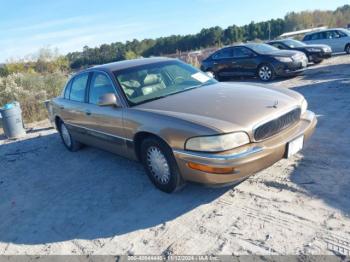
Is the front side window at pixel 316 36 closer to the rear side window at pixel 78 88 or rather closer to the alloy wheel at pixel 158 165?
the rear side window at pixel 78 88

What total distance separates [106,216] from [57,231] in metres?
0.56

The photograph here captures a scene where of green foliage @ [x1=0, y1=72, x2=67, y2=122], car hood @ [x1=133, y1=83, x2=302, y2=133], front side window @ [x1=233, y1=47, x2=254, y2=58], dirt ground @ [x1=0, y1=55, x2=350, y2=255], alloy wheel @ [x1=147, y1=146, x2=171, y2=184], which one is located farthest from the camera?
front side window @ [x1=233, y1=47, x2=254, y2=58]

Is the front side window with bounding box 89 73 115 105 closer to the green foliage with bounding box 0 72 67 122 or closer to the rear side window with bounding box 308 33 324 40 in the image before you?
the green foliage with bounding box 0 72 67 122

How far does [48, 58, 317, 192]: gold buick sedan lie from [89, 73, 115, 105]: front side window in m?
0.02

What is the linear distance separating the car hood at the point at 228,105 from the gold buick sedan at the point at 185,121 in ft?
0.03

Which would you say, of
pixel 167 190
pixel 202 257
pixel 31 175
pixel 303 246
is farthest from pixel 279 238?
pixel 31 175

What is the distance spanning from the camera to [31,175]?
5.95 meters

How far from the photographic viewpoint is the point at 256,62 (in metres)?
12.7

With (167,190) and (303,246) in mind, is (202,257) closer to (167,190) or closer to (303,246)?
(303,246)

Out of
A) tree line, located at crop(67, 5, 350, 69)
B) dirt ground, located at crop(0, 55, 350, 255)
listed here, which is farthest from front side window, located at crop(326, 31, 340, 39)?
tree line, located at crop(67, 5, 350, 69)

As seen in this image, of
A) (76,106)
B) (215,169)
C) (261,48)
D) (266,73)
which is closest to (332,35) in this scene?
(261,48)

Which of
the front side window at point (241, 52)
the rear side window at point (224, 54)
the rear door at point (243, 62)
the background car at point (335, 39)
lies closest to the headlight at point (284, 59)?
the rear door at point (243, 62)

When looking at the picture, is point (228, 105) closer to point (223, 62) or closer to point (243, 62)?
point (243, 62)

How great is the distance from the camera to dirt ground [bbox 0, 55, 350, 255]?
323 centimetres
